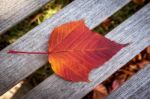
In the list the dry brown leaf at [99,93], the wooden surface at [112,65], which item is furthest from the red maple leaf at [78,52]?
the dry brown leaf at [99,93]

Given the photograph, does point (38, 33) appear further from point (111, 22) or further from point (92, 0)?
A: point (111, 22)

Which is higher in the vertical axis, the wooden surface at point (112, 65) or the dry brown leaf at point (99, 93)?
the wooden surface at point (112, 65)

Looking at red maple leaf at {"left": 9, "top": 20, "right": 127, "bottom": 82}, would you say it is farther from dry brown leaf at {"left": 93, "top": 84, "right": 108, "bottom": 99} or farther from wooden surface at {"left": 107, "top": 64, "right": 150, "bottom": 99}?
dry brown leaf at {"left": 93, "top": 84, "right": 108, "bottom": 99}

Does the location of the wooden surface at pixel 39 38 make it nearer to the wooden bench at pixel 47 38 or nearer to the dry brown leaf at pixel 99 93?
the wooden bench at pixel 47 38

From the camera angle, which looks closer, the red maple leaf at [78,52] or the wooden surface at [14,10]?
the red maple leaf at [78,52]

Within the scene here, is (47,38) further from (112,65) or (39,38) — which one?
(112,65)

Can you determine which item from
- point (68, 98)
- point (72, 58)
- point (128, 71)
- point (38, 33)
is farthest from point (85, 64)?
point (128, 71)

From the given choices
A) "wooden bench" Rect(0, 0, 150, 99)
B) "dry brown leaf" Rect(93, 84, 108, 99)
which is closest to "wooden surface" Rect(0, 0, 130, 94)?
"wooden bench" Rect(0, 0, 150, 99)
